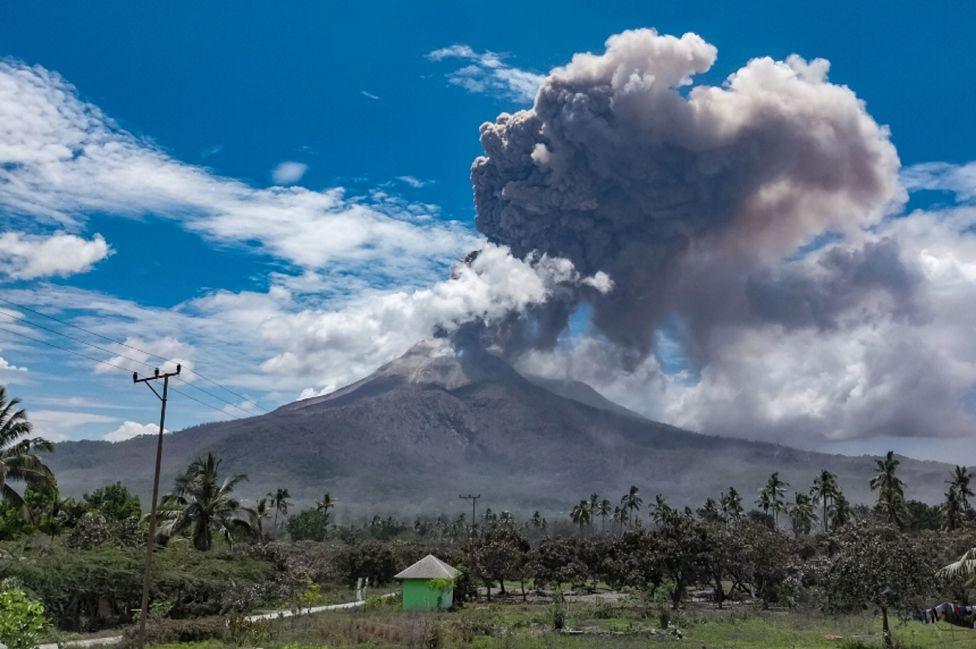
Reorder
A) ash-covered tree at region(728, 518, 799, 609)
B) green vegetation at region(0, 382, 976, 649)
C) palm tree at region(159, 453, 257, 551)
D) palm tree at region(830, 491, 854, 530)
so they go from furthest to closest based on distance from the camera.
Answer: palm tree at region(830, 491, 854, 530)
ash-covered tree at region(728, 518, 799, 609)
palm tree at region(159, 453, 257, 551)
green vegetation at region(0, 382, 976, 649)

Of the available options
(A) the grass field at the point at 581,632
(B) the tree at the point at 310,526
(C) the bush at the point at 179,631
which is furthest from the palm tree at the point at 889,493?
(B) the tree at the point at 310,526

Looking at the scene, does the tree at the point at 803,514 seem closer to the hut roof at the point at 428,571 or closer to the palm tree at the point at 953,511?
the palm tree at the point at 953,511

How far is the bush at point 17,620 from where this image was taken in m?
17.8

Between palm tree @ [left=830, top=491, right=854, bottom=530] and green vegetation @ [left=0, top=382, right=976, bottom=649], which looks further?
palm tree @ [left=830, top=491, right=854, bottom=530]

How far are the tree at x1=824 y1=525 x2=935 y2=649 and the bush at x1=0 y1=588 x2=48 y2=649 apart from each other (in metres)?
32.1

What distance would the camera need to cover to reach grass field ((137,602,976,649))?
37.3 meters

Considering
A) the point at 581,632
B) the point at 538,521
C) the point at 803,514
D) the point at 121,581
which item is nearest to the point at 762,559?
the point at 581,632

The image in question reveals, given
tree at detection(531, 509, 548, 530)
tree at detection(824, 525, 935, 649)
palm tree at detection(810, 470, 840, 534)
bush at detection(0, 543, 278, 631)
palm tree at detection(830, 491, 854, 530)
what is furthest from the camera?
tree at detection(531, 509, 548, 530)

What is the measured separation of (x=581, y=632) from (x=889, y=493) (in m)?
61.8

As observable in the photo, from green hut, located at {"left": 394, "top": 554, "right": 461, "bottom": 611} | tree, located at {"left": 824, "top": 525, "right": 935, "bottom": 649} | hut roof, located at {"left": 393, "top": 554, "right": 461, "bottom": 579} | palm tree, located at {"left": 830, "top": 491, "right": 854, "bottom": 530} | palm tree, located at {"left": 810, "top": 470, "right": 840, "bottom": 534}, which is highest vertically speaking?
palm tree, located at {"left": 810, "top": 470, "right": 840, "bottom": 534}

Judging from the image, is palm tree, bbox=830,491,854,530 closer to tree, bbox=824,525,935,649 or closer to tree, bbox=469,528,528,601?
tree, bbox=469,528,528,601

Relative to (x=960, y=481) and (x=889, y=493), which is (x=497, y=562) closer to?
(x=889, y=493)

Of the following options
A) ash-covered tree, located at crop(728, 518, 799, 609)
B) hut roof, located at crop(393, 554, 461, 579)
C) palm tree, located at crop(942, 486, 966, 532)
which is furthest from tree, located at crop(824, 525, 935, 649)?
palm tree, located at crop(942, 486, 966, 532)

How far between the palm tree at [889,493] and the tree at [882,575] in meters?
58.7
